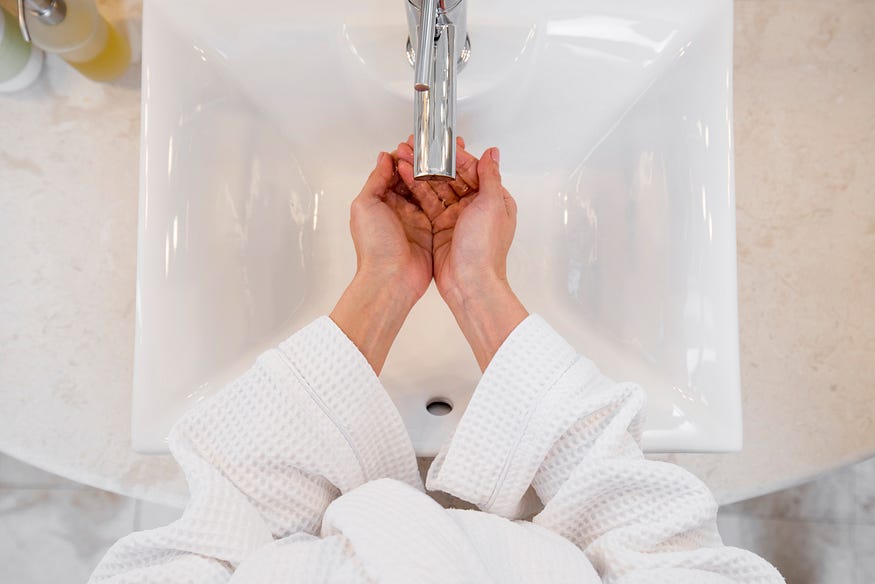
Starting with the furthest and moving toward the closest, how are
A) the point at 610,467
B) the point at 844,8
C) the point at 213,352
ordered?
the point at 844,8
the point at 213,352
the point at 610,467

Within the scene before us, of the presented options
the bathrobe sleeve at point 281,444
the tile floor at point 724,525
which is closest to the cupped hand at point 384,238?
the bathrobe sleeve at point 281,444

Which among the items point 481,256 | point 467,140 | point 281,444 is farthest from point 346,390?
point 467,140

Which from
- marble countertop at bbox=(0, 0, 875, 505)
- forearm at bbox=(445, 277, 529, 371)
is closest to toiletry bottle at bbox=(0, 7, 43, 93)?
marble countertop at bbox=(0, 0, 875, 505)

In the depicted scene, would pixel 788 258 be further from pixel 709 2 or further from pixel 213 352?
pixel 213 352

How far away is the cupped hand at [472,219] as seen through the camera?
2.03 feet

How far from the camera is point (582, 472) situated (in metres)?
0.50

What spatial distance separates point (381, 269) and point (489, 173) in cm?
13

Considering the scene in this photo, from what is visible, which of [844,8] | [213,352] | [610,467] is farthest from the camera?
[844,8]

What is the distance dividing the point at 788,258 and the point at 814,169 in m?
0.10

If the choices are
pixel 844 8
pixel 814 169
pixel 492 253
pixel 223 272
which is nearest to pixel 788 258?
pixel 814 169

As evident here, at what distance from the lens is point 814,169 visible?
0.80 m

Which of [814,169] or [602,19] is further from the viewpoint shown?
[814,169]

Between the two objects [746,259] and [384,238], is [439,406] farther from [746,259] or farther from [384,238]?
[746,259]

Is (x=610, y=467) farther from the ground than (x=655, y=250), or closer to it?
closer to it
